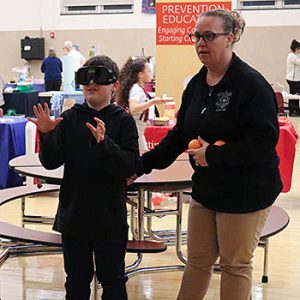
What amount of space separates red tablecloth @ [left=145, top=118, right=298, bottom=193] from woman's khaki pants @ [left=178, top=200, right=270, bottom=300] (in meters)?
2.57

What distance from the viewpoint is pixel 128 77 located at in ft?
14.0

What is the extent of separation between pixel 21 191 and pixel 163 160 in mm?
1490

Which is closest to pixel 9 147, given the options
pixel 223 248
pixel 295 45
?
pixel 223 248

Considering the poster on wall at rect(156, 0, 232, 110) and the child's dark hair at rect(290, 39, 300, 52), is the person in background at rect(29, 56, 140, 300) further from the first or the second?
the child's dark hair at rect(290, 39, 300, 52)

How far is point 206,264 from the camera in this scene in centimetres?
212

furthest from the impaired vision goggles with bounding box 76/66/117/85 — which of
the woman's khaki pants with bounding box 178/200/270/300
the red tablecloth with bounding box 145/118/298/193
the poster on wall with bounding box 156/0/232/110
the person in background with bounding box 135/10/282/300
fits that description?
the poster on wall with bounding box 156/0/232/110

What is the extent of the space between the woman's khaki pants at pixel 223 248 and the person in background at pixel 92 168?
273 millimetres

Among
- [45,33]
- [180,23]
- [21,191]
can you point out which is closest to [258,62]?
[45,33]

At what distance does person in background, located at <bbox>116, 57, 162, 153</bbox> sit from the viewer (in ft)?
13.7

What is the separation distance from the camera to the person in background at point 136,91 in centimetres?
418

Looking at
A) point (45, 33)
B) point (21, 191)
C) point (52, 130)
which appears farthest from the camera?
point (45, 33)

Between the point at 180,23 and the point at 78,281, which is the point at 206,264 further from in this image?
the point at 180,23

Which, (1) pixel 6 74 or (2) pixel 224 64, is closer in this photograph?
(2) pixel 224 64

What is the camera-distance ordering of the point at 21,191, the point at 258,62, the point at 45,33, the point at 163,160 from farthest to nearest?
1. the point at 45,33
2. the point at 258,62
3. the point at 21,191
4. the point at 163,160
